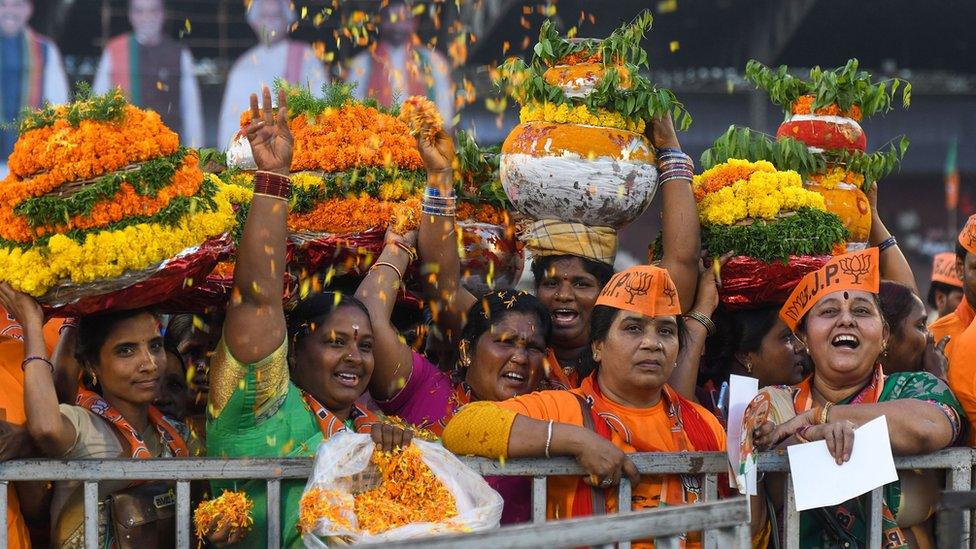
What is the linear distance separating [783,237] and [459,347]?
1.18 meters

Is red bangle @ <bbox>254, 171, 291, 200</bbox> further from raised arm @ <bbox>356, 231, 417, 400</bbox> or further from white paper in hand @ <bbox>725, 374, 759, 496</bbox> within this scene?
white paper in hand @ <bbox>725, 374, 759, 496</bbox>

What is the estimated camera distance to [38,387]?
3615mm

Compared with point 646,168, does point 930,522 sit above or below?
below

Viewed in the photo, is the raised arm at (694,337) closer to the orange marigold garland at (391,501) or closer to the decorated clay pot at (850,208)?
the decorated clay pot at (850,208)

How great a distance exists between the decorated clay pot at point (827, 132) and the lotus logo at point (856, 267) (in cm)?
87

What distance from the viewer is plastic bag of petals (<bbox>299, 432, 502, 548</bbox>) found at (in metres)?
3.37

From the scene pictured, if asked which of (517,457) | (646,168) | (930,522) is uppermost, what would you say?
(646,168)

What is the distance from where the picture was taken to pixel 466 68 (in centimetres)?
1494

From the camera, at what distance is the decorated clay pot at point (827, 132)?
Result: 191 inches

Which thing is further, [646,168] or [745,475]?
[646,168]

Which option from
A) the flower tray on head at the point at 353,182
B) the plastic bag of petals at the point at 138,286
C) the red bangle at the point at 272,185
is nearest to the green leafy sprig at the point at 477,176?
the flower tray on head at the point at 353,182

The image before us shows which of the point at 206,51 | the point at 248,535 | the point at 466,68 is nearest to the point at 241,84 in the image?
the point at 206,51

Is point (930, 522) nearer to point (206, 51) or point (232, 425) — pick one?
point (232, 425)

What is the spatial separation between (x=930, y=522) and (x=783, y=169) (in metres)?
1.47
